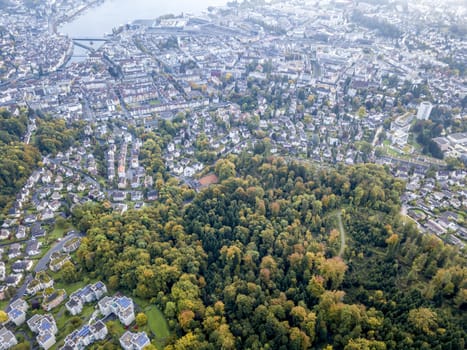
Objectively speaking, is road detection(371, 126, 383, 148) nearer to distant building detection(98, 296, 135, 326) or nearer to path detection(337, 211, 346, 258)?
path detection(337, 211, 346, 258)

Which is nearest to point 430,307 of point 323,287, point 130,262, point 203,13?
point 323,287

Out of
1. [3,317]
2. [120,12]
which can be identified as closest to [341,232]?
[3,317]

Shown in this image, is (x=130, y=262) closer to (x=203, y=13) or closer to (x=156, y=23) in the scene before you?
(x=156, y=23)

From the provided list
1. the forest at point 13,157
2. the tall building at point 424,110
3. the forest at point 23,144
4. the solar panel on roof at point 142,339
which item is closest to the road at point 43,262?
the forest at point 23,144

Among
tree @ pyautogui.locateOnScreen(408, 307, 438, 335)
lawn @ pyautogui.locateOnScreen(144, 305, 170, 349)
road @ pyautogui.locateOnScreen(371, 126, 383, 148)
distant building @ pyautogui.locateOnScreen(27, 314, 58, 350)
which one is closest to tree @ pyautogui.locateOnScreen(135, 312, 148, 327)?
lawn @ pyautogui.locateOnScreen(144, 305, 170, 349)

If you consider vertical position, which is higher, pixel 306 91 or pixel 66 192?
pixel 306 91
